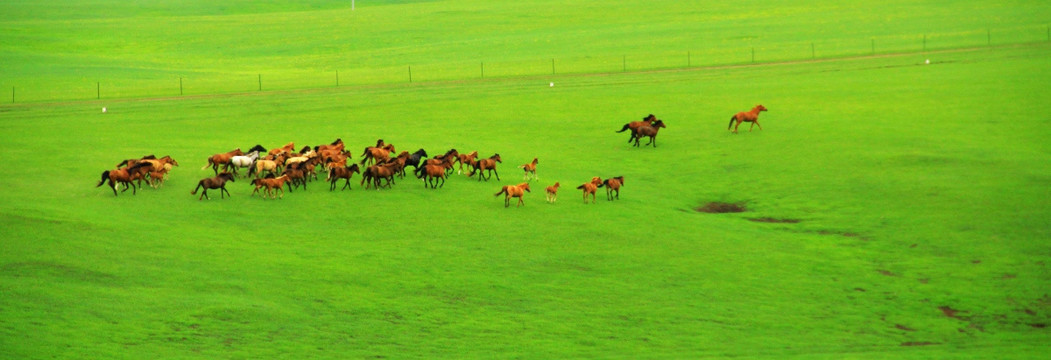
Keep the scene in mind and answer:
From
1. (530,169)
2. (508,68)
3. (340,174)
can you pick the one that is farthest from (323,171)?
(508,68)

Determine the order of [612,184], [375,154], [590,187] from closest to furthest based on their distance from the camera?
1. [590,187]
2. [612,184]
3. [375,154]

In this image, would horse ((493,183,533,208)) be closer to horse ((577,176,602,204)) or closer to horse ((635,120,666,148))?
horse ((577,176,602,204))

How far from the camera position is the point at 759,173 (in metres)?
43.8

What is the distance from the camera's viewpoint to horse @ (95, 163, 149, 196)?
122ft

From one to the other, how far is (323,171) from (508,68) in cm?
4291

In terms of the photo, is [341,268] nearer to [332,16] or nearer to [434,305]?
[434,305]

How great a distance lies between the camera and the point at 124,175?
37406 millimetres

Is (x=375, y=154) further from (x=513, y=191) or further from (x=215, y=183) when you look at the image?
(x=513, y=191)

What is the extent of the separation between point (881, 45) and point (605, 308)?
6558 centimetres

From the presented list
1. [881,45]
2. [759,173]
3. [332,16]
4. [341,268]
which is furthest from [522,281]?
[332,16]

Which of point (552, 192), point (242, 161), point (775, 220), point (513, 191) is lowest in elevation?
point (775, 220)

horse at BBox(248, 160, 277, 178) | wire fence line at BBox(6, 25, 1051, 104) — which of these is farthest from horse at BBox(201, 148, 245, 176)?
wire fence line at BBox(6, 25, 1051, 104)

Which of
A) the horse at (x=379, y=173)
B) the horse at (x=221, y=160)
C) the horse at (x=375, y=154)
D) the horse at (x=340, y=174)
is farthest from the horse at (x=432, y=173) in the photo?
the horse at (x=221, y=160)

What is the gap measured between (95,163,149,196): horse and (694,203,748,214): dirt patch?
60.4ft
